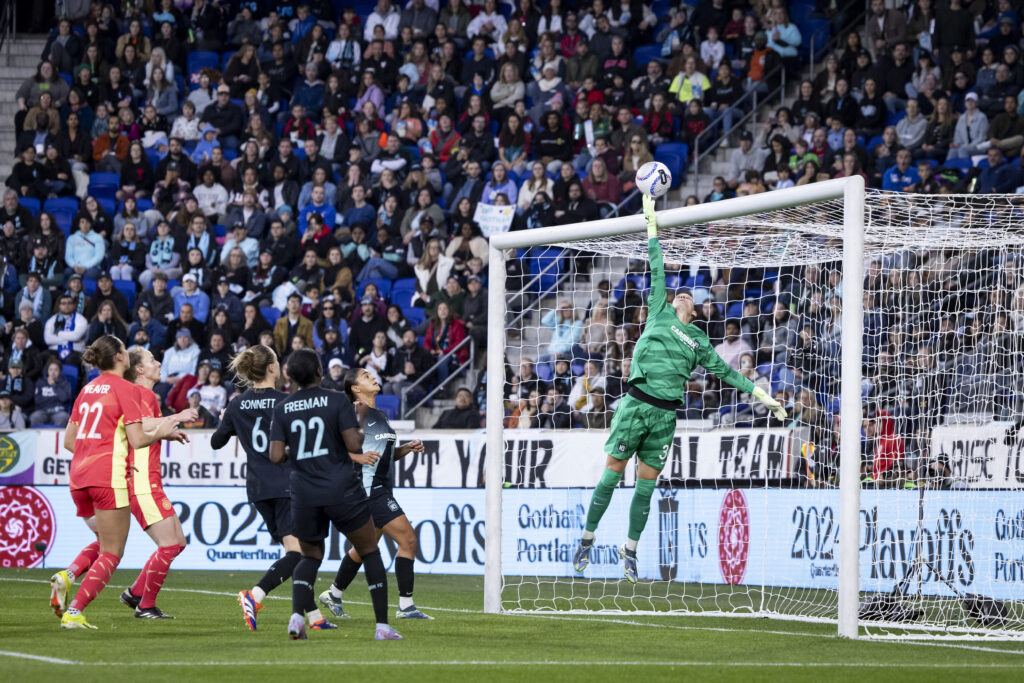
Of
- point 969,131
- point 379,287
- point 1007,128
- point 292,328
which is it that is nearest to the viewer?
point 1007,128

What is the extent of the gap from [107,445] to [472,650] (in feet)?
10.2

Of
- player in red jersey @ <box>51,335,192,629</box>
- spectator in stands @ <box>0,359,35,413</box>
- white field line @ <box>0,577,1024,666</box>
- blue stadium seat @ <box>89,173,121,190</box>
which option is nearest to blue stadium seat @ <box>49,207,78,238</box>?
blue stadium seat @ <box>89,173,121,190</box>

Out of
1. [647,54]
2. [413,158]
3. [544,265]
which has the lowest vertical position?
→ [544,265]

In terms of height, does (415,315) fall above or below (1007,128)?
below

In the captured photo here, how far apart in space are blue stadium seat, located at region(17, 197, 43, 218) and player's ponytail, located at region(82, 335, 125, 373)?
13.4 m

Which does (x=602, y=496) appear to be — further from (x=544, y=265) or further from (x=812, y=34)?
(x=812, y=34)

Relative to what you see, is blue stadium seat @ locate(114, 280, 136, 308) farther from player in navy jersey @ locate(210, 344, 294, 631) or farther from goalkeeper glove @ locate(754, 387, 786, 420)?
goalkeeper glove @ locate(754, 387, 786, 420)

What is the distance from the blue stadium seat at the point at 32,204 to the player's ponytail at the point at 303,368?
15.1 meters

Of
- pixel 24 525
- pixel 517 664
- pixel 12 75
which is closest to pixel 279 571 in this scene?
pixel 517 664

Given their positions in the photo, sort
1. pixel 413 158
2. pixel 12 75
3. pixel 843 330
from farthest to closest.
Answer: pixel 12 75 → pixel 413 158 → pixel 843 330

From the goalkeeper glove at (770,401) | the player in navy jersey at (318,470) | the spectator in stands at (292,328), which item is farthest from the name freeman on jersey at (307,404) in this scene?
the spectator in stands at (292,328)

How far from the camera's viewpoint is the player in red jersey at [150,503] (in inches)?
374

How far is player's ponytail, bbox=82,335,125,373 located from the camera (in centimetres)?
933

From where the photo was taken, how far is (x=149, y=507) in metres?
9.52
